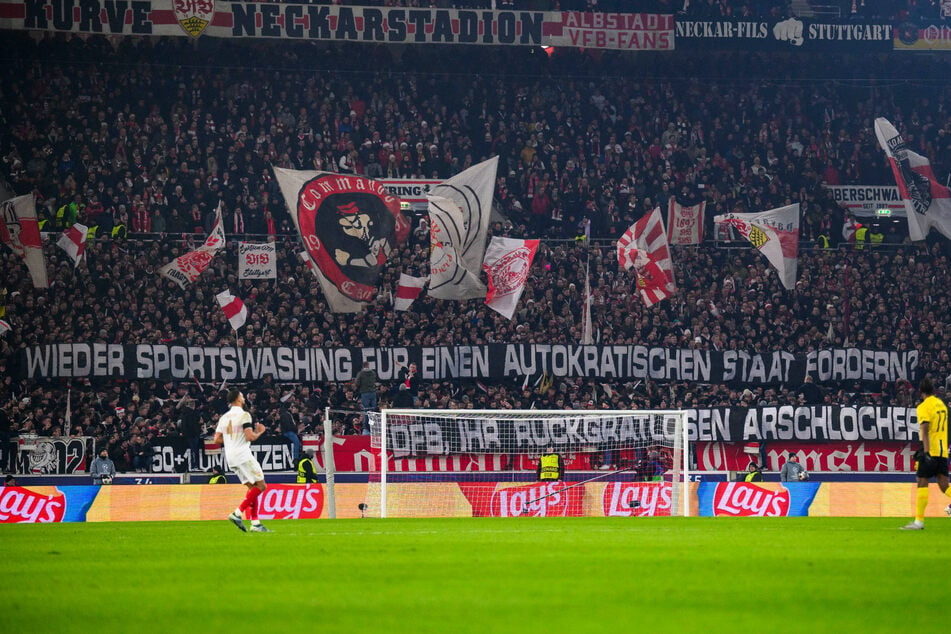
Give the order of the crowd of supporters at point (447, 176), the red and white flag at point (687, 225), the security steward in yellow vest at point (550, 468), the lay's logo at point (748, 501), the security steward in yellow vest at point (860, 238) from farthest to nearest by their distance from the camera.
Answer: the security steward in yellow vest at point (860, 238), the red and white flag at point (687, 225), the crowd of supporters at point (447, 176), the security steward in yellow vest at point (550, 468), the lay's logo at point (748, 501)

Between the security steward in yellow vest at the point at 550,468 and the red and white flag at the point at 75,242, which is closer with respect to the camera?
the security steward in yellow vest at the point at 550,468

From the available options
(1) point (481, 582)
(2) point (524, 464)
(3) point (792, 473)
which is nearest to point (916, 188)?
(3) point (792, 473)

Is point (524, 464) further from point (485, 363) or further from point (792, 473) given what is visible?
point (792, 473)

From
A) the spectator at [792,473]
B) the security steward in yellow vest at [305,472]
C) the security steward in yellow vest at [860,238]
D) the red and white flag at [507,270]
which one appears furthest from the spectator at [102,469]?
the security steward in yellow vest at [860,238]

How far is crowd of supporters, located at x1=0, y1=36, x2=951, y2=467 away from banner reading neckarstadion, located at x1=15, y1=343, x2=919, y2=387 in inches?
15.4

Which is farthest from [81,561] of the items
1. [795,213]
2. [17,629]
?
[795,213]

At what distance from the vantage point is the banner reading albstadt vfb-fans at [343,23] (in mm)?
39062

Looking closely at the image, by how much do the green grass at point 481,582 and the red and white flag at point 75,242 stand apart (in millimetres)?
17241

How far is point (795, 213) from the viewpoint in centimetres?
3484

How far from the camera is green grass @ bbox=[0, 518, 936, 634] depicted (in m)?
7.94

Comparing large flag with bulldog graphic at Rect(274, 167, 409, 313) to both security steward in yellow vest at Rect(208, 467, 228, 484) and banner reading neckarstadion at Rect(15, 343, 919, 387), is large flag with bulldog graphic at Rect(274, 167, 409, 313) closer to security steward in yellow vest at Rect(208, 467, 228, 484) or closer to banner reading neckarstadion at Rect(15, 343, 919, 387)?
banner reading neckarstadion at Rect(15, 343, 919, 387)

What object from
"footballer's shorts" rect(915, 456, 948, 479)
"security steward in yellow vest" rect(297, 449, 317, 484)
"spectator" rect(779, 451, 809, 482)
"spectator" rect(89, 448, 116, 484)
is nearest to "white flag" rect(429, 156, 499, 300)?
"security steward in yellow vest" rect(297, 449, 317, 484)

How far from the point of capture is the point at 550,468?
26.5 m

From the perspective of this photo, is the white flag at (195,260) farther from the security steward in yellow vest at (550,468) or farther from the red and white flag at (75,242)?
the security steward in yellow vest at (550,468)
